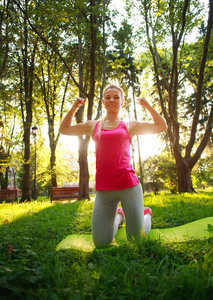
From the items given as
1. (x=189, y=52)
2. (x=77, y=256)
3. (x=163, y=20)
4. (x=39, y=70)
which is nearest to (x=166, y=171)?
(x=189, y=52)

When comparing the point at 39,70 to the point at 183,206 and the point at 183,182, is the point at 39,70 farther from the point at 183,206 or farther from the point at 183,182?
the point at 183,206

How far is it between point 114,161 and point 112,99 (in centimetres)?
97

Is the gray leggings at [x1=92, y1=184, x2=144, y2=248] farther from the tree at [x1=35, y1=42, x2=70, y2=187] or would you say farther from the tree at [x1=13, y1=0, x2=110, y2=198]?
the tree at [x1=35, y1=42, x2=70, y2=187]

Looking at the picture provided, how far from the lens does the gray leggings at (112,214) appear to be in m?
2.99

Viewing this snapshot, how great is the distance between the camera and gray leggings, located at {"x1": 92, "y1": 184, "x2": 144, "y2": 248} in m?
2.99

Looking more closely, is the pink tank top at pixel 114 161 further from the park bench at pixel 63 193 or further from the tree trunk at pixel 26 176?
the tree trunk at pixel 26 176

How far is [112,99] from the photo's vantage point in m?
3.38

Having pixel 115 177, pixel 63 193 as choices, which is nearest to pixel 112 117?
pixel 115 177

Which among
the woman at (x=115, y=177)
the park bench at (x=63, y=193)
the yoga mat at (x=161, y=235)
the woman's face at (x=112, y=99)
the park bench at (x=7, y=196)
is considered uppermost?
the woman's face at (x=112, y=99)

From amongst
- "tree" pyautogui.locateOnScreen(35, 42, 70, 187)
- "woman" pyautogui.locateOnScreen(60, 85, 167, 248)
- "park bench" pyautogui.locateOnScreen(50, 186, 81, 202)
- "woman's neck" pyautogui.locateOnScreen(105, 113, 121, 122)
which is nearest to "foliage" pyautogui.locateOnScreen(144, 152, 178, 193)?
"park bench" pyautogui.locateOnScreen(50, 186, 81, 202)

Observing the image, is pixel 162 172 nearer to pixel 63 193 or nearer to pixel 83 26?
pixel 63 193

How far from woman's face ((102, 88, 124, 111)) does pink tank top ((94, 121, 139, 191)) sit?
358mm

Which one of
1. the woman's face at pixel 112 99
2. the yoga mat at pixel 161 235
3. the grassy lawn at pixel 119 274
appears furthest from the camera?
the woman's face at pixel 112 99

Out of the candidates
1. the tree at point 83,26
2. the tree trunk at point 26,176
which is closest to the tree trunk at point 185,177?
the tree at point 83,26
